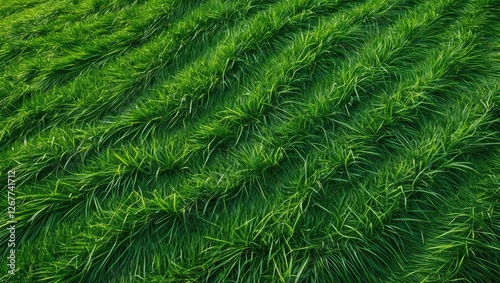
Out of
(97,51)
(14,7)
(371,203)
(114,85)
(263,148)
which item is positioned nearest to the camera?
(371,203)

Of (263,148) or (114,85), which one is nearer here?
(263,148)

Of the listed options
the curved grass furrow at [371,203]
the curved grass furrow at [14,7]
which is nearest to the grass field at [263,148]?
the curved grass furrow at [371,203]

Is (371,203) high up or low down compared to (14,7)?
down

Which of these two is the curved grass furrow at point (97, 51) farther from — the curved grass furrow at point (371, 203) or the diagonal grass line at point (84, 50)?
the curved grass furrow at point (371, 203)

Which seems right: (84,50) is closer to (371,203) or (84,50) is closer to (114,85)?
(114,85)

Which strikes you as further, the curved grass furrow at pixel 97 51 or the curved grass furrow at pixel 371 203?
the curved grass furrow at pixel 97 51

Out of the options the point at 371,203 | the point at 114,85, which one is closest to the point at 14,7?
the point at 114,85

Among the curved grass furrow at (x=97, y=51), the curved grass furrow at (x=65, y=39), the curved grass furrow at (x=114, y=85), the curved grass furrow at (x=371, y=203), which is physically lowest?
the curved grass furrow at (x=371, y=203)

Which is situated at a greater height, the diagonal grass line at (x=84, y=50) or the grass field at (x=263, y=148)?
the diagonal grass line at (x=84, y=50)
